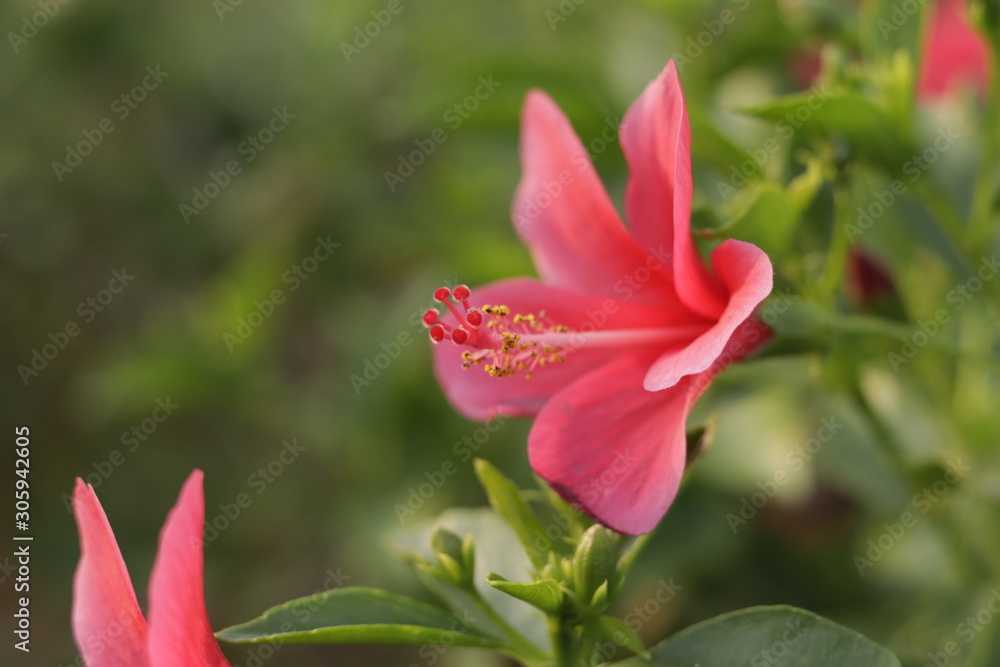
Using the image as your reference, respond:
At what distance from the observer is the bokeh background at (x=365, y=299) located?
1.81 m

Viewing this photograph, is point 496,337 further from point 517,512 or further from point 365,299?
point 365,299

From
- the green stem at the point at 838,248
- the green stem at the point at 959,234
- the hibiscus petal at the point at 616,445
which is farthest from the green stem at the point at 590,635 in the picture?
the green stem at the point at 959,234

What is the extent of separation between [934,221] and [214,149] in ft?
7.95

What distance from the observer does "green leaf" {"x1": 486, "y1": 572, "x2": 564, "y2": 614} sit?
92cm

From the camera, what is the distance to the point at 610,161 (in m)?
2.08

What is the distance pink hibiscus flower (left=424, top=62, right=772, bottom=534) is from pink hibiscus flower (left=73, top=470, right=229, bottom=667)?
35 centimetres

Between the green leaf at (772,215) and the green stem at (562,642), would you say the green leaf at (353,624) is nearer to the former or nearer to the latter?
the green stem at (562,642)

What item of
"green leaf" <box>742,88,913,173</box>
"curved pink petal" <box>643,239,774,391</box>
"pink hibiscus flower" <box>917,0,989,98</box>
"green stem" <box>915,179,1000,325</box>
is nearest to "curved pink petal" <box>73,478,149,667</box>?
"curved pink petal" <box>643,239,774,391</box>

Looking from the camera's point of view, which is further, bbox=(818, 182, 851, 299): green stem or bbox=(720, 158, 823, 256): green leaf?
bbox=(818, 182, 851, 299): green stem

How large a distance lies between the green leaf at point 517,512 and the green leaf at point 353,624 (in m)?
0.10

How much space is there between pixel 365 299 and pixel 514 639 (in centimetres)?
183

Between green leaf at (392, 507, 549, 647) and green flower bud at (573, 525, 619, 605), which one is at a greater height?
green flower bud at (573, 525, 619, 605)

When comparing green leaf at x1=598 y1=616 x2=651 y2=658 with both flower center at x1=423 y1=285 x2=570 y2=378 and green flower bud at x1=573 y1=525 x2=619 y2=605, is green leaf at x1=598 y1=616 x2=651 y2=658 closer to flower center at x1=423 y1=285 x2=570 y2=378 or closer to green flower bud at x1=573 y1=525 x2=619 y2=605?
green flower bud at x1=573 y1=525 x2=619 y2=605

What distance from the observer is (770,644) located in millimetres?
948
